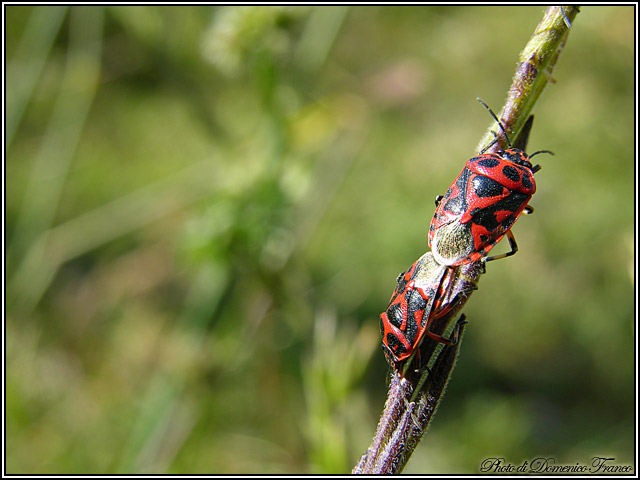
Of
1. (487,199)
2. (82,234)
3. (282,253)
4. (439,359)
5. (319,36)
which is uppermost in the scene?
(319,36)

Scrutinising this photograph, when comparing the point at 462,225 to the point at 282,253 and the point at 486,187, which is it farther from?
the point at 282,253

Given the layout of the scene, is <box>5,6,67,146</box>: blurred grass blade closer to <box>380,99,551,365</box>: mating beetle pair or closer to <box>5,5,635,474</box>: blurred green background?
<box>5,5,635,474</box>: blurred green background

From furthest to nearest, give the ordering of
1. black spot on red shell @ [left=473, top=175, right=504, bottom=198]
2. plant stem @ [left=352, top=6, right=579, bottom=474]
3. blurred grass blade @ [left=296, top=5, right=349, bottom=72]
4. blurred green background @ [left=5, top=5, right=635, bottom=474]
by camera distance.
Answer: blurred grass blade @ [left=296, top=5, right=349, bottom=72], blurred green background @ [left=5, top=5, right=635, bottom=474], black spot on red shell @ [left=473, top=175, right=504, bottom=198], plant stem @ [left=352, top=6, right=579, bottom=474]

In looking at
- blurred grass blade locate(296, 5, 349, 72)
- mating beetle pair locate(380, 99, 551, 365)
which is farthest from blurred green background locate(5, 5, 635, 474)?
mating beetle pair locate(380, 99, 551, 365)

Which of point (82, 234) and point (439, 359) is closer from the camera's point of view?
point (439, 359)

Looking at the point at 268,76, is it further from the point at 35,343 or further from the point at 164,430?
Answer: the point at 35,343

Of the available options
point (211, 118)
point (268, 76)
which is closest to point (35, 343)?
point (211, 118)

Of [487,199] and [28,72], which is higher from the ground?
[487,199]

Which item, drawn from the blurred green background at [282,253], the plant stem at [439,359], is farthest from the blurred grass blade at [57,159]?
the plant stem at [439,359]

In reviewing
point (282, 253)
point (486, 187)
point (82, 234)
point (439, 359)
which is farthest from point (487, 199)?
point (82, 234)

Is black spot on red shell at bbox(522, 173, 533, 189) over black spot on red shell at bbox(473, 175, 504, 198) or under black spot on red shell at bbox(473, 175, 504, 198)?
over
